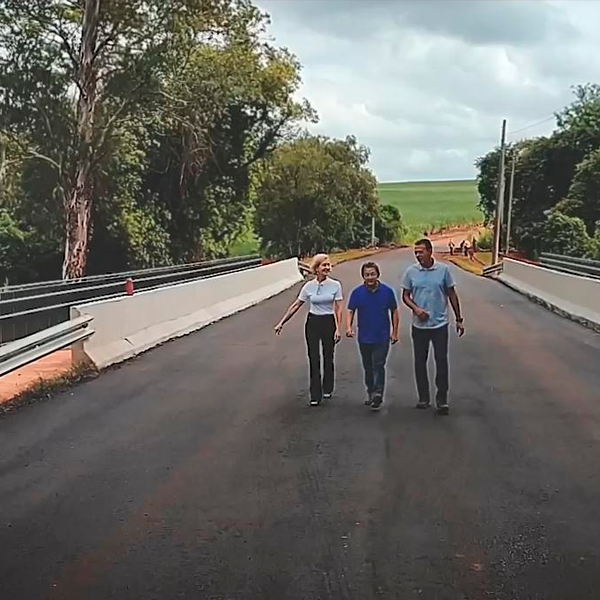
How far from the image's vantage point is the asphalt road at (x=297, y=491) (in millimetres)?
5250

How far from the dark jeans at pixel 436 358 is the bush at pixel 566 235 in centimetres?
4517

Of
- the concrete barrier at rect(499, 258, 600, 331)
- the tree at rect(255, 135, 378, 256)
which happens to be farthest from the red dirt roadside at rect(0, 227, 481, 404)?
the tree at rect(255, 135, 378, 256)

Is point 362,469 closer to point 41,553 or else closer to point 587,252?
point 41,553

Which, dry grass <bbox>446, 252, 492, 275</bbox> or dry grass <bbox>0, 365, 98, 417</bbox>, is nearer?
dry grass <bbox>0, 365, 98, 417</bbox>

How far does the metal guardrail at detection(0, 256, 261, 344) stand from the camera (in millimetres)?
12047

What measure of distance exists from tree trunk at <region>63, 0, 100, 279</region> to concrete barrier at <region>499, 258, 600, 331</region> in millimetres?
13911

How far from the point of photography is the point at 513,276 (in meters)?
37.8

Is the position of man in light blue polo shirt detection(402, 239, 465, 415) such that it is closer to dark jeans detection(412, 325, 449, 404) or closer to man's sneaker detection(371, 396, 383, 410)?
→ dark jeans detection(412, 325, 449, 404)

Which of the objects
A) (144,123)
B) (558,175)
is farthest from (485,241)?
(144,123)

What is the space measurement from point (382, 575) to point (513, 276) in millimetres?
33369

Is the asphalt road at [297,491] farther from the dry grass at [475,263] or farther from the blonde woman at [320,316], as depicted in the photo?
the dry grass at [475,263]

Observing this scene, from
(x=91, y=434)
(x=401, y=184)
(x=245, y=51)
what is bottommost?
(x=401, y=184)

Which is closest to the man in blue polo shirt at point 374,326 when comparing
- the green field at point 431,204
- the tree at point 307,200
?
the tree at point 307,200

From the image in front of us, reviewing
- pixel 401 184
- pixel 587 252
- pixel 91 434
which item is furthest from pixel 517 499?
pixel 401 184
